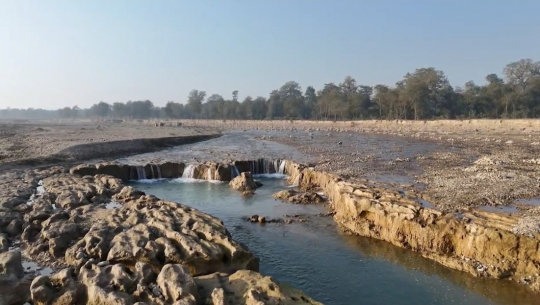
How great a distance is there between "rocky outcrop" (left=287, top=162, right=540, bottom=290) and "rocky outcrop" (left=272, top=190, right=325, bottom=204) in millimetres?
2646

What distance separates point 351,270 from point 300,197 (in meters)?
9.10

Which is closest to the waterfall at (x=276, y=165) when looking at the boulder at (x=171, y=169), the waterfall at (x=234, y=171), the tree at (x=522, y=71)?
the waterfall at (x=234, y=171)

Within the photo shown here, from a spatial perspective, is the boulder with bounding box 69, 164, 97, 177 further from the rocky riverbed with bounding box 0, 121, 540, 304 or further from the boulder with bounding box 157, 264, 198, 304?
the boulder with bounding box 157, 264, 198, 304

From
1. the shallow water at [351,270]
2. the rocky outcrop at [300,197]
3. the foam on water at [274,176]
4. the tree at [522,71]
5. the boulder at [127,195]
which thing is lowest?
the shallow water at [351,270]

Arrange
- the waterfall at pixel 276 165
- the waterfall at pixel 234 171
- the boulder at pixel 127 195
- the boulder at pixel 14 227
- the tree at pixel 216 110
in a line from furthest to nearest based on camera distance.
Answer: the tree at pixel 216 110
the waterfall at pixel 276 165
the waterfall at pixel 234 171
the boulder at pixel 127 195
the boulder at pixel 14 227

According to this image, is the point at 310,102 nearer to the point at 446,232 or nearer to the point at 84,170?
the point at 84,170

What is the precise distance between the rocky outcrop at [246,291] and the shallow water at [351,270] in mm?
2391

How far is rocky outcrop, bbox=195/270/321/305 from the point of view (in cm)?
873

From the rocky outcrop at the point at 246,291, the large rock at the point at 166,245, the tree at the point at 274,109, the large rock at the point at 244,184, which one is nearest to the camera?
the rocky outcrop at the point at 246,291

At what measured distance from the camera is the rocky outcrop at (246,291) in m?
8.73

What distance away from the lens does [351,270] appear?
1294 cm

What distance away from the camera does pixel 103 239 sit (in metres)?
12.6

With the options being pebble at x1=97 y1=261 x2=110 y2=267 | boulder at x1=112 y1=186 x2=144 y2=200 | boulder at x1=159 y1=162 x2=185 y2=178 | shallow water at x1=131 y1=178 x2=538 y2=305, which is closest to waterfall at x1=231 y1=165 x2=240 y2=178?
boulder at x1=159 y1=162 x2=185 y2=178

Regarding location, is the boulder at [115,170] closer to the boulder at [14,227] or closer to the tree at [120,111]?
the boulder at [14,227]
